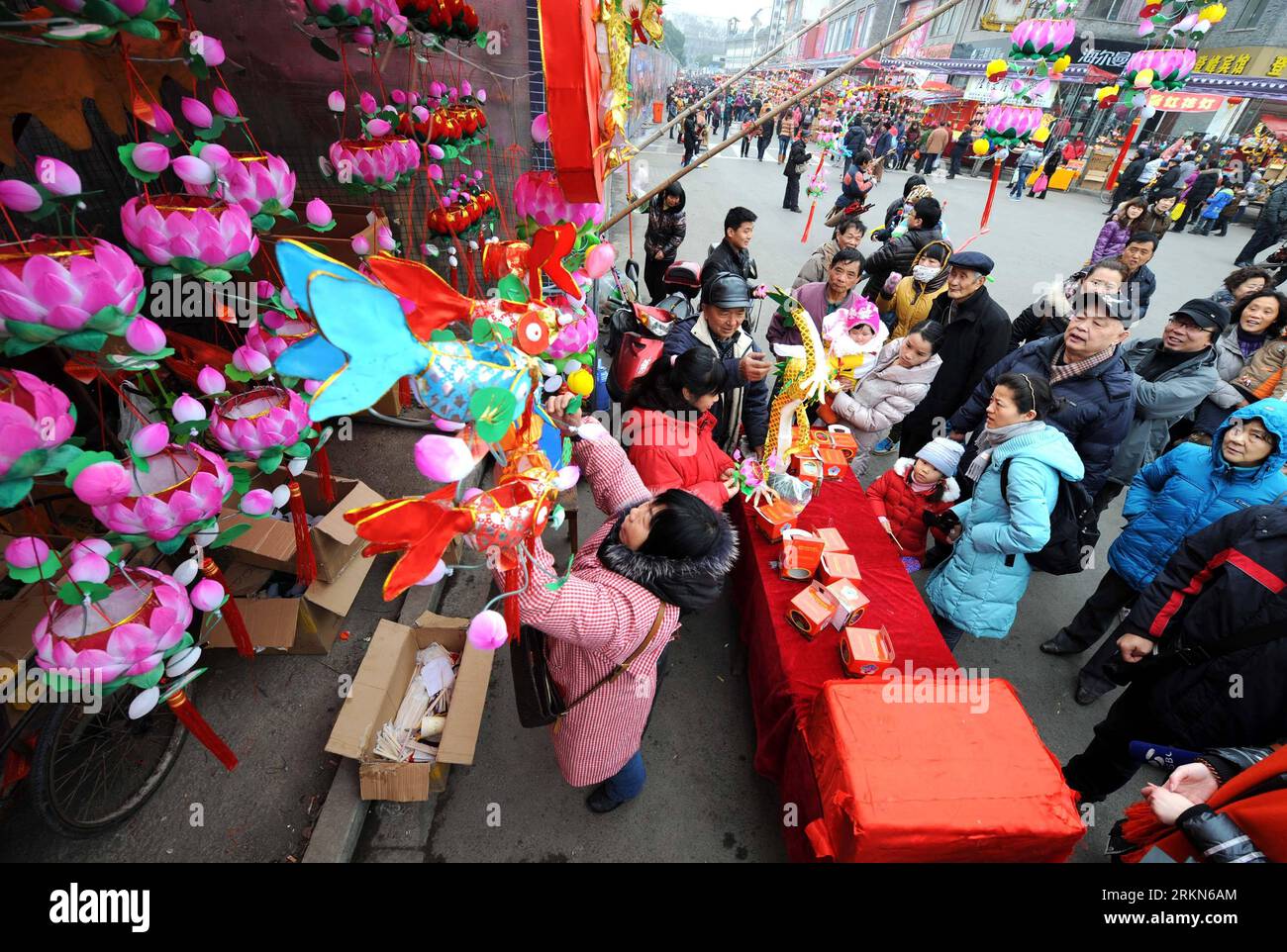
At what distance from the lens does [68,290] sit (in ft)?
3.41

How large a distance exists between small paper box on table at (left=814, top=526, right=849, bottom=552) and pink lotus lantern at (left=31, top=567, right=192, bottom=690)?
93.6 inches

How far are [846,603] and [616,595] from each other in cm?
113

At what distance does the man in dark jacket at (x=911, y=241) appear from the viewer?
471 centimetres

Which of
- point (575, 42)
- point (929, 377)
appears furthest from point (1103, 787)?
point (575, 42)

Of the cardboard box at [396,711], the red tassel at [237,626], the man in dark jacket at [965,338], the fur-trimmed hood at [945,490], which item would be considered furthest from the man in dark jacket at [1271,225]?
the red tassel at [237,626]

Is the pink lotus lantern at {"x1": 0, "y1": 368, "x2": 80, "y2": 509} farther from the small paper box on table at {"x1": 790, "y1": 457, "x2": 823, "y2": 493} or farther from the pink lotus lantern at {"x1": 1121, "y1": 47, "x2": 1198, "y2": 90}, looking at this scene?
the pink lotus lantern at {"x1": 1121, "y1": 47, "x2": 1198, "y2": 90}

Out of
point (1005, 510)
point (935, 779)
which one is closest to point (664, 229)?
point (1005, 510)

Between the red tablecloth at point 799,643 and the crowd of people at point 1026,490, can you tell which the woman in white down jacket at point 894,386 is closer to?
the crowd of people at point 1026,490

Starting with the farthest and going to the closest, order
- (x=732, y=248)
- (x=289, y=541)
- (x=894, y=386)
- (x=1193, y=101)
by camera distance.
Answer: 1. (x=1193, y=101)
2. (x=732, y=248)
3. (x=894, y=386)
4. (x=289, y=541)

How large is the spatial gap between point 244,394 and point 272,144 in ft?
11.1

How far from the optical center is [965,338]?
11.8 feet

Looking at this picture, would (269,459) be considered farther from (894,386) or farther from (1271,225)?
(1271,225)

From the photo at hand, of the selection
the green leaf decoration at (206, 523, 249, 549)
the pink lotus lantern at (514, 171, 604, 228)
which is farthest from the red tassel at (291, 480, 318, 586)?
the pink lotus lantern at (514, 171, 604, 228)
